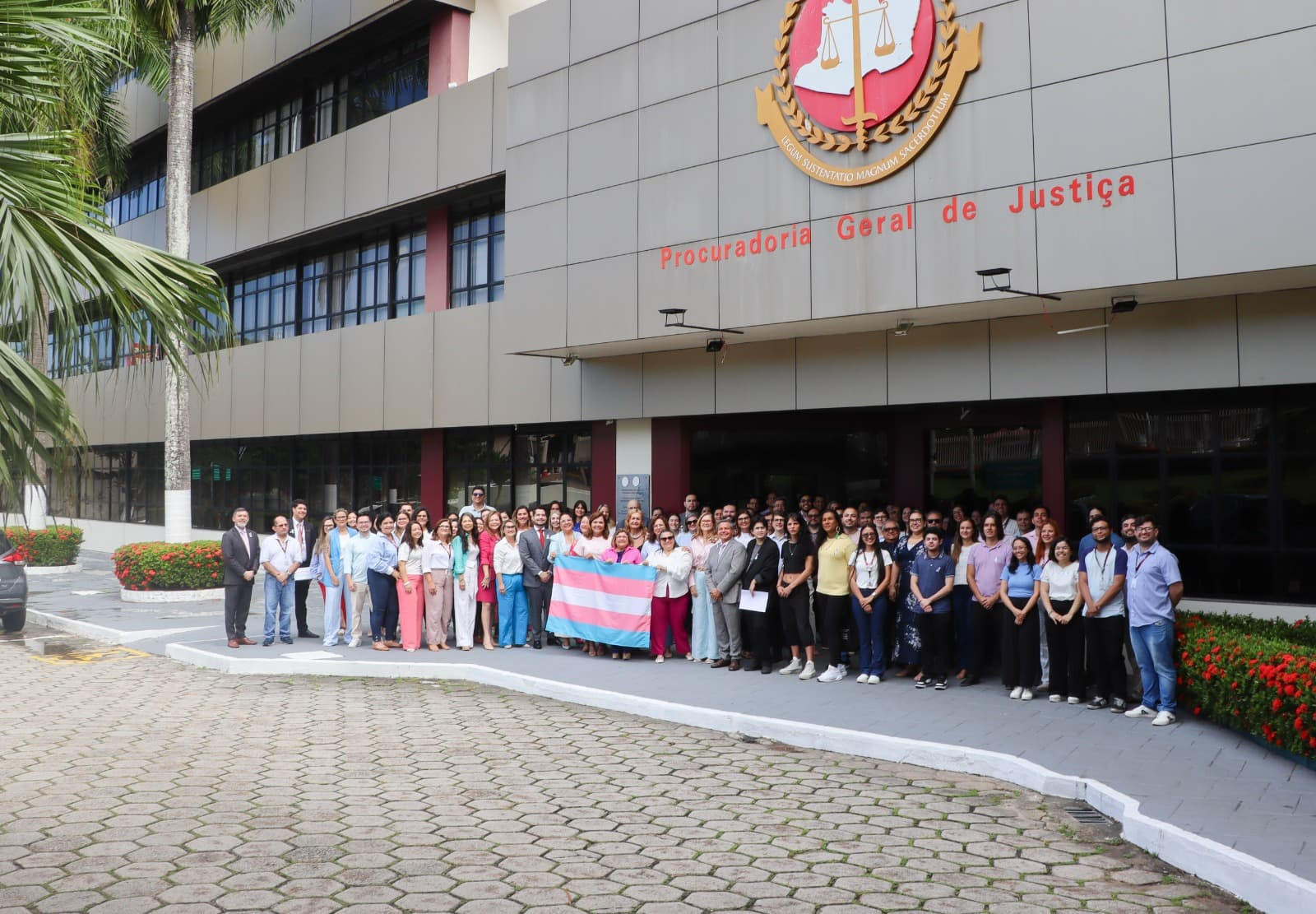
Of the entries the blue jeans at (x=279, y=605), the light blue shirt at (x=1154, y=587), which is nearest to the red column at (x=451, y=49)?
the blue jeans at (x=279, y=605)

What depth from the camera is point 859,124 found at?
1397 cm

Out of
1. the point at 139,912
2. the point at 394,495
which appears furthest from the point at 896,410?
the point at 139,912

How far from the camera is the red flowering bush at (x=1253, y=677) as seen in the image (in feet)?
26.8

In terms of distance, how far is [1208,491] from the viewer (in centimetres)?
1333

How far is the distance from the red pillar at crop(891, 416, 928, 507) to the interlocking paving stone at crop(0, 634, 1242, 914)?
8901mm

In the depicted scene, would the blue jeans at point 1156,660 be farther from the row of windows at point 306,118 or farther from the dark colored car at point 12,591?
the row of windows at point 306,118

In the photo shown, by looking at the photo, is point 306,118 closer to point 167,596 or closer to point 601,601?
point 167,596

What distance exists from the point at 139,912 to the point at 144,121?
3285cm

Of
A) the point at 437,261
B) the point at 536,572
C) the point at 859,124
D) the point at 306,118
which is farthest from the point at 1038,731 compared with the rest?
the point at 306,118

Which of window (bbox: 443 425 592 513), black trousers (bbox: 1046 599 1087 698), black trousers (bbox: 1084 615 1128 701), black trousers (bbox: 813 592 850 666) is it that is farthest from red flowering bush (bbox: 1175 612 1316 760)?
window (bbox: 443 425 592 513)

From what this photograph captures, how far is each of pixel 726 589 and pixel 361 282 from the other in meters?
16.5

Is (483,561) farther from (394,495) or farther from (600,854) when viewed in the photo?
(394,495)

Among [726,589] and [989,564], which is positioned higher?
[989,564]

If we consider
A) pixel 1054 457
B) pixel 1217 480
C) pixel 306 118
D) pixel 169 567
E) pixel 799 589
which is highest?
pixel 306 118
